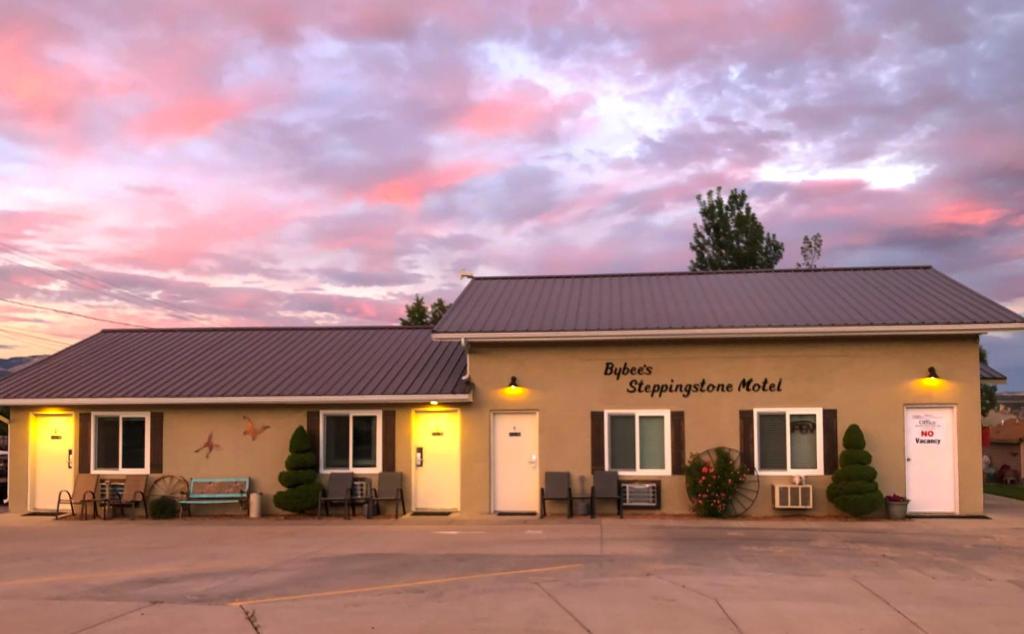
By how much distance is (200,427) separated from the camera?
1991 cm

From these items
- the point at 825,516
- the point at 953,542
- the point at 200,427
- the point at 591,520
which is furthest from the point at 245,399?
the point at 953,542

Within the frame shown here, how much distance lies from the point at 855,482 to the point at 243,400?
40.6 ft

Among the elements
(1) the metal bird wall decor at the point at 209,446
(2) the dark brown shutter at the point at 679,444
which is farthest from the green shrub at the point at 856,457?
(1) the metal bird wall decor at the point at 209,446

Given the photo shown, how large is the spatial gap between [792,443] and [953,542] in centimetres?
409

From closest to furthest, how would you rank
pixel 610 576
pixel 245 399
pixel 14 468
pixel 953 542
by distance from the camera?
pixel 610 576, pixel 953 542, pixel 245 399, pixel 14 468

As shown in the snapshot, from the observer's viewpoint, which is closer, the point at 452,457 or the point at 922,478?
the point at 922,478

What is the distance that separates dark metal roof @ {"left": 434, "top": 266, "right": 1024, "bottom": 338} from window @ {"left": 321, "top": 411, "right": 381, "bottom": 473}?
9.60ft

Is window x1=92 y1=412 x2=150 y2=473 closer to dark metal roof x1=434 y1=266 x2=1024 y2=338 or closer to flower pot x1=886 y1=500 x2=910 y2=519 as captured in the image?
dark metal roof x1=434 y1=266 x2=1024 y2=338

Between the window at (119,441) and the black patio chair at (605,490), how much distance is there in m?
9.86

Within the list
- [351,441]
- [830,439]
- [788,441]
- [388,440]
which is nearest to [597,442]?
[788,441]

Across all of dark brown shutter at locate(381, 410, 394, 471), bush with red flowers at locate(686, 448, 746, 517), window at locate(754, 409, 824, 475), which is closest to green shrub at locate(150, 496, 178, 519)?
dark brown shutter at locate(381, 410, 394, 471)

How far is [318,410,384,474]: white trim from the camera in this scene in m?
19.4

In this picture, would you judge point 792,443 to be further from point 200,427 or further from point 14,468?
point 14,468

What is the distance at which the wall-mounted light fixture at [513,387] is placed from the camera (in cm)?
1856
